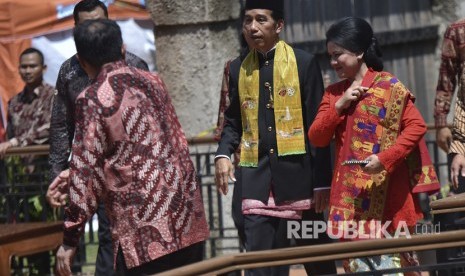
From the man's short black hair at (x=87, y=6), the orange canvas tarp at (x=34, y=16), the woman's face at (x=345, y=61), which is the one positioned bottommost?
the woman's face at (x=345, y=61)

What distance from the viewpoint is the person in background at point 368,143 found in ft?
22.0

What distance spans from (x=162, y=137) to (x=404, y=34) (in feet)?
22.4

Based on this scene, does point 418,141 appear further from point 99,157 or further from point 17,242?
point 17,242

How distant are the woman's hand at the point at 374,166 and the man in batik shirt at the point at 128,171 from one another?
38.8 inches

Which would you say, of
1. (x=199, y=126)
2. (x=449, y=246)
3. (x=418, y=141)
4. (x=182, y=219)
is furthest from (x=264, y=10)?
(x=199, y=126)

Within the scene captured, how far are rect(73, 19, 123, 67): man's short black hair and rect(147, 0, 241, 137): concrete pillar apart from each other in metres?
5.77

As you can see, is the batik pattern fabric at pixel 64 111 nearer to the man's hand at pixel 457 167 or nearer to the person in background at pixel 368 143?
the person in background at pixel 368 143

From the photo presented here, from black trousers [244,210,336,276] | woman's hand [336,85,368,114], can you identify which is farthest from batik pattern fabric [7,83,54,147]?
woman's hand [336,85,368,114]

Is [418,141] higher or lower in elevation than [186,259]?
higher

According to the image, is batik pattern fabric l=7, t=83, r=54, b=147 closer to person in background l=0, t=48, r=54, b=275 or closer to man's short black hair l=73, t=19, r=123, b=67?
person in background l=0, t=48, r=54, b=275

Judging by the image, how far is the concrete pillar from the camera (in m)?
11.9

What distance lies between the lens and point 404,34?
41.0ft

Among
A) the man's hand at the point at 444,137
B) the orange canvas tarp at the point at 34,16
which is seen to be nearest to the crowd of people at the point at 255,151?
the man's hand at the point at 444,137

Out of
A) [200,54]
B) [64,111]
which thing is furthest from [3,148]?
[64,111]
